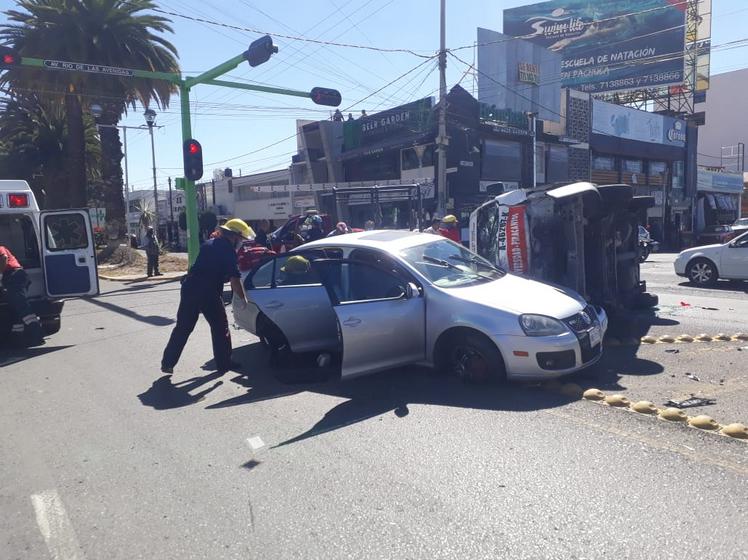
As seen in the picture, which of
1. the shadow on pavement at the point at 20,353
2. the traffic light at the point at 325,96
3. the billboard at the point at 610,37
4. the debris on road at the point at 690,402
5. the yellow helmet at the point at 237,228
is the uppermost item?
the billboard at the point at 610,37

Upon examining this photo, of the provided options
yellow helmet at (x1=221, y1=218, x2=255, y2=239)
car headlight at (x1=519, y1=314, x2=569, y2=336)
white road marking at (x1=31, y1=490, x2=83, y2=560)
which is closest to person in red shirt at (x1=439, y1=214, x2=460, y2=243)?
yellow helmet at (x1=221, y1=218, x2=255, y2=239)

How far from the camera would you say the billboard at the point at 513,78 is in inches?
1366

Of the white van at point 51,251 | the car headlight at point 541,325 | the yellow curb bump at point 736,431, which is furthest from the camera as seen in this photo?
the white van at point 51,251

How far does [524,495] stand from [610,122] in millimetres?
39518

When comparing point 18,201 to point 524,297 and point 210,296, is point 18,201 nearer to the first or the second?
point 210,296

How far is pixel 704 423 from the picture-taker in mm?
4637

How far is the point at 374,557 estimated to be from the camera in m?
3.09

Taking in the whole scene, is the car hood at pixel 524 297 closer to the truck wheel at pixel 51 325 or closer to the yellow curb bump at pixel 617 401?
the yellow curb bump at pixel 617 401

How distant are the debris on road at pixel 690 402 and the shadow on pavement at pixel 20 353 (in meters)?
7.77

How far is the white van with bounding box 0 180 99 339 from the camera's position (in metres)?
9.31

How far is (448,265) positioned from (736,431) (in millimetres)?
3089

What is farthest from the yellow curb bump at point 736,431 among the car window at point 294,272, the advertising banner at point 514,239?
the car window at point 294,272

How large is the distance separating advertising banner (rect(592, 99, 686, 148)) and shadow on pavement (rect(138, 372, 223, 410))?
118 ft

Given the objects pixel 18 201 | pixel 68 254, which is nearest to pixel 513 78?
pixel 68 254
